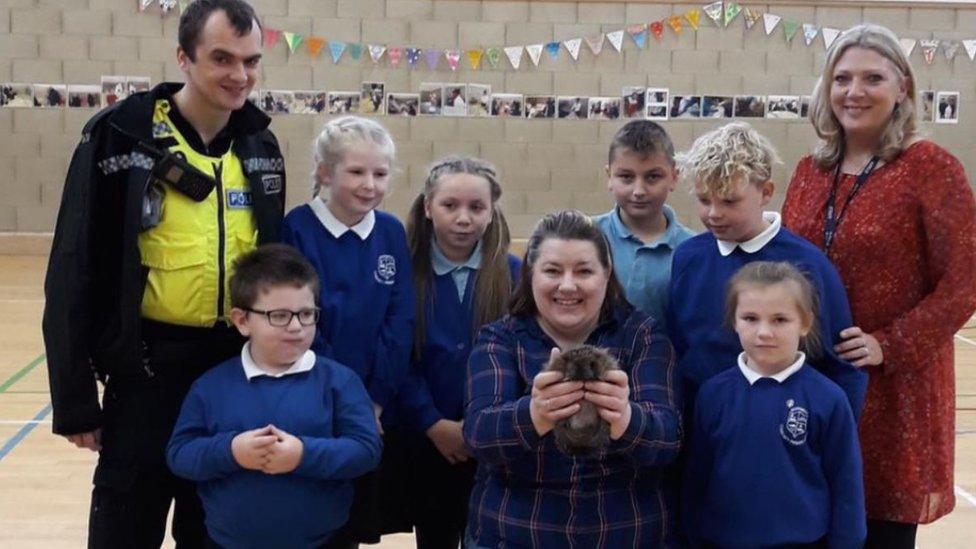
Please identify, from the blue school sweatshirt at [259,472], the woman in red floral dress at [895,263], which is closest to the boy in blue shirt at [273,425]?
the blue school sweatshirt at [259,472]

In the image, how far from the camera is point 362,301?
2.45m

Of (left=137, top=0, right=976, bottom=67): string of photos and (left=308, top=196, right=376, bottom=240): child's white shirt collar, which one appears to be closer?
(left=308, top=196, right=376, bottom=240): child's white shirt collar

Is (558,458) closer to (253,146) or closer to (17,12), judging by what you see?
(253,146)

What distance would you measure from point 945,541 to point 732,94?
21.1 feet

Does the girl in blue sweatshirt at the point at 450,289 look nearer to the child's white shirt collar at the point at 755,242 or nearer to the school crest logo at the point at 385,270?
the school crest logo at the point at 385,270

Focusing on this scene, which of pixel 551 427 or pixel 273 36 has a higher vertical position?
pixel 273 36

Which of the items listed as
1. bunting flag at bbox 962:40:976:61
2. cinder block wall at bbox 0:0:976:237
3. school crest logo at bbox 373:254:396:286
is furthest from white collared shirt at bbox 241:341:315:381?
bunting flag at bbox 962:40:976:61

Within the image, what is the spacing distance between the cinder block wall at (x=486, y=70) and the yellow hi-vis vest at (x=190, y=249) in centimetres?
707

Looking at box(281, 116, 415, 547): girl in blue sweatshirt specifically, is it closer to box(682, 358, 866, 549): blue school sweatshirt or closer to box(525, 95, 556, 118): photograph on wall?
box(682, 358, 866, 549): blue school sweatshirt

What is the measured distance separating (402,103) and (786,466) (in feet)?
24.9

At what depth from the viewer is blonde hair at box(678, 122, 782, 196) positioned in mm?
2213

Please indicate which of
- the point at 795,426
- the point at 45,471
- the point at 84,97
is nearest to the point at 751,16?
the point at 84,97

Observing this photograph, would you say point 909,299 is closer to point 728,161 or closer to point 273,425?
point 728,161

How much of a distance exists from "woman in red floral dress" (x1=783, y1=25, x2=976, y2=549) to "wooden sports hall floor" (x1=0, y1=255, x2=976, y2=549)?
4.73 ft
